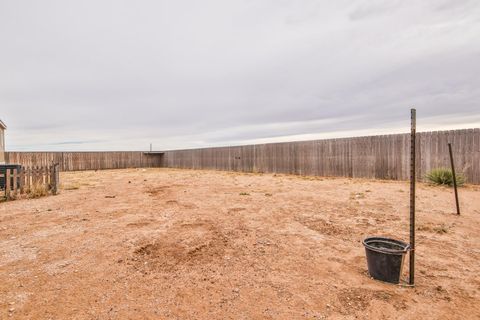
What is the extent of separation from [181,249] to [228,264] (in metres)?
0.89

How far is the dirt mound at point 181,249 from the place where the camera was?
354cm

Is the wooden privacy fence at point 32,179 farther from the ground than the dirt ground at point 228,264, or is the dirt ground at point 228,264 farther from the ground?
the wooden privacy fence at point 32,179

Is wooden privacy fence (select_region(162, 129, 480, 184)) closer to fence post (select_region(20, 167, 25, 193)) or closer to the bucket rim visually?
the bucket rim

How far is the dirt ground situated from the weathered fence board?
5.61m

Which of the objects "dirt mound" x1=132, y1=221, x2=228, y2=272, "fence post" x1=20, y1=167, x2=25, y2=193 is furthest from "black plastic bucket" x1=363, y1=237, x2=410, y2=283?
"fence post" x1=20, y1=167, x2=25, y2=193

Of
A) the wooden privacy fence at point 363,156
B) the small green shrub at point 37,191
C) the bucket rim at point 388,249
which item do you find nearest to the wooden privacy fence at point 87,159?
the wooden privacy fence at point 363,156

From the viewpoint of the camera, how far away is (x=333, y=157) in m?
15.6

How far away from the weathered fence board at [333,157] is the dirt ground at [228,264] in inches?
221

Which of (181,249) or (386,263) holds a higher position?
(386,263)

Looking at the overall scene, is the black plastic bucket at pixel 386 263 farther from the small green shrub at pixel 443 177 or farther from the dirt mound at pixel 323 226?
the small green shrub at pixel 443 177

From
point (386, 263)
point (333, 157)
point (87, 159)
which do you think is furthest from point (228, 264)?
point (87, 159)

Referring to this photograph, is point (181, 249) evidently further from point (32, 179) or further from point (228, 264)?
point (32, 179)

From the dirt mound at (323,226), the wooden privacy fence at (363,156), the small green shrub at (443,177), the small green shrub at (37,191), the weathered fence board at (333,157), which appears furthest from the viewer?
the weathered fence board at (333,157)

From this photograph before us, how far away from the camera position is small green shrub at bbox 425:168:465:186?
10.3 m
